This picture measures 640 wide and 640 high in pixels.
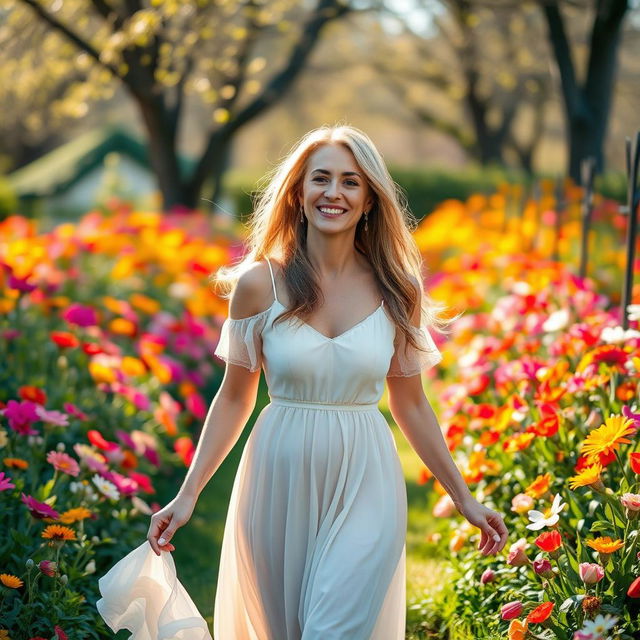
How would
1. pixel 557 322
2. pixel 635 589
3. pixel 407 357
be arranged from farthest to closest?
pixel 557 322
pixel 407 357
pixel 635 589

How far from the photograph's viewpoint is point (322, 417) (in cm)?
305

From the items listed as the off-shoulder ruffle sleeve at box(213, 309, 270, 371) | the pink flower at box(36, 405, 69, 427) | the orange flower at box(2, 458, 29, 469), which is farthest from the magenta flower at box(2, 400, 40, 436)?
the off-shoulder ruffle sleeve at box(213, 309, 270, 371)

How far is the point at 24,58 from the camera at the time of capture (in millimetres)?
13891

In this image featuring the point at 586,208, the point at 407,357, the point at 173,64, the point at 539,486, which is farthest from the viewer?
the point at 173,64

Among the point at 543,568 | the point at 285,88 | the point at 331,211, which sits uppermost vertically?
the point at 285,88

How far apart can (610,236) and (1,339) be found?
585 cm

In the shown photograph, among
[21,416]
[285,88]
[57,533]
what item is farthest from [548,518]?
[285,88]

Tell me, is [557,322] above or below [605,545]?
above

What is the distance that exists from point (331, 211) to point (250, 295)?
1.10 ft

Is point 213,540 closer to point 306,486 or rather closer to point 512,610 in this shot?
point 306,486

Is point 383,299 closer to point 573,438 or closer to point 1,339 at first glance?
point 573,438

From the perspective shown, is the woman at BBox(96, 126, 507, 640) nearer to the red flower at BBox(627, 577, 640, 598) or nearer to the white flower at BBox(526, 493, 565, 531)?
the white flower at BBox(526, 493, 565, 531)

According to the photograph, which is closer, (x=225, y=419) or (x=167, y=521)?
(x=167, y=521)

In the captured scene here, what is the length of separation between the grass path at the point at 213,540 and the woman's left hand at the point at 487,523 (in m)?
0.95
